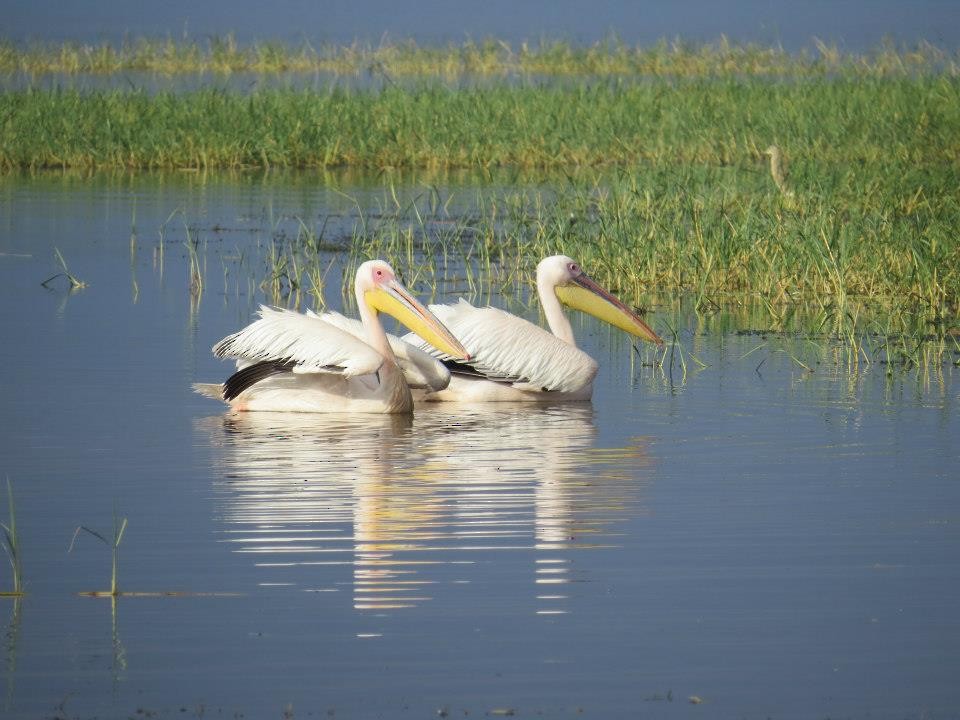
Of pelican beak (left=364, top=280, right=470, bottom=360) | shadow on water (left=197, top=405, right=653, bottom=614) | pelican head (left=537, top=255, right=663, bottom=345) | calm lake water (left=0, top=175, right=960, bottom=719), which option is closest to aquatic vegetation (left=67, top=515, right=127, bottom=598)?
calm lake water (left=0, top=175, right=960, bottom=719)

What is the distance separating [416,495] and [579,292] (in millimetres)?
3195

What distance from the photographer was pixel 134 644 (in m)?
4.84

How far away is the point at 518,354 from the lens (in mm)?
8961

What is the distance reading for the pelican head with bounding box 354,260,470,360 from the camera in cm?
876

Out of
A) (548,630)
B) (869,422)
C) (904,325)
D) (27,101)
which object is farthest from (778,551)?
(27,101)

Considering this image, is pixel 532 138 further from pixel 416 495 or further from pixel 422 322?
pixel 416 495

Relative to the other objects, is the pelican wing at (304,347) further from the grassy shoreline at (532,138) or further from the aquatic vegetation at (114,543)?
the grassy shoreline at (532,138)

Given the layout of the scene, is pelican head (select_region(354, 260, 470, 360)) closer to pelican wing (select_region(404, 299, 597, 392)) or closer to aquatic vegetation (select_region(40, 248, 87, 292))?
pelican wing (select_region(404, 299, 597, 392))

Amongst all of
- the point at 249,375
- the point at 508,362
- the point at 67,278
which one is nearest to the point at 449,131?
the point at 67,278

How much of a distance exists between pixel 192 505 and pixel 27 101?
51.2 ft

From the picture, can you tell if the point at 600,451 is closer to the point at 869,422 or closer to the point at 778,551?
the point at 869,422

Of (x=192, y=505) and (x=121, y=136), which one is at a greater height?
(x=121, y=136)

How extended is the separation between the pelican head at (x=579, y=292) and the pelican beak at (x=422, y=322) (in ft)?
3.06

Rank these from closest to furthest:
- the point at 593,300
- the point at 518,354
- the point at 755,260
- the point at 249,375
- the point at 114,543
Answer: the point at 114,543 → the point at 249,375 → the point at 518,354 → the point at 593,300 → the point at 755,260
